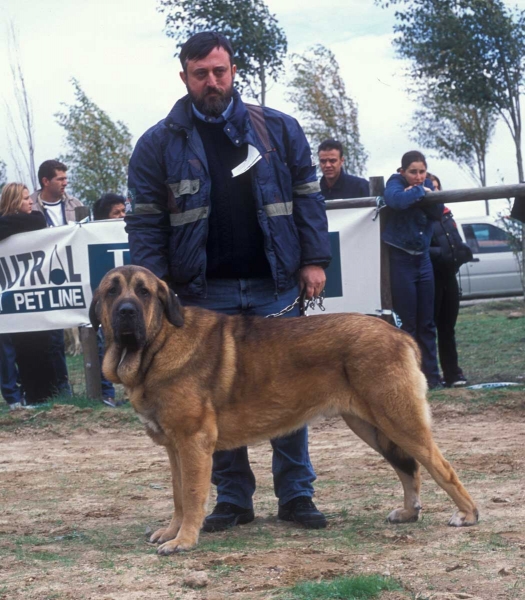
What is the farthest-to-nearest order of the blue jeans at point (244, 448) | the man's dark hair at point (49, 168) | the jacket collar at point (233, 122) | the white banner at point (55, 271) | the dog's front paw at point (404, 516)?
the man's dark hair at point (49, 168), the white banner at point (55, 271), the blue jeans at point (244, 448), the jacket collar at point (233, 122), the dog's front paw at point (404, 516)

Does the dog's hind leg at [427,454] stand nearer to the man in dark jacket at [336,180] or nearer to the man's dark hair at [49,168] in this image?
the man in dark jacket at [336,180]

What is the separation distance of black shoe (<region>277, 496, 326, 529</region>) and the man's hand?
3.88ft

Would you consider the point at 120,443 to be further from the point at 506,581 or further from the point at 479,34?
the point at 479,34

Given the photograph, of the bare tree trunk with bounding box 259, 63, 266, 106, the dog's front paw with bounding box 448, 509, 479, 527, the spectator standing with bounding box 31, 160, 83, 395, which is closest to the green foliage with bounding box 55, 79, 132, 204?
the bare tree trunk with bounding box 259, 63, 266, 106

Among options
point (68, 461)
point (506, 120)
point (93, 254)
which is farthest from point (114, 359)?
point (506, 120)

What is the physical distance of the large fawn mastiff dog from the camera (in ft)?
15.5

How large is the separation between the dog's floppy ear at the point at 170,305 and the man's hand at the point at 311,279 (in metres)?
0.88

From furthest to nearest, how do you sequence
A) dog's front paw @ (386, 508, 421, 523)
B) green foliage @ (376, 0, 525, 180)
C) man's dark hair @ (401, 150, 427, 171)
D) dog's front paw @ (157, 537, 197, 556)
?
1. green foliage @ (376, 0, 525, 180)
2. man's dark hair @ (401, 150, 427, 171)
3. dog's front paw @ (386, 508, 421, 523)
4. dog's front paw @ (157, 537, 197, 556)

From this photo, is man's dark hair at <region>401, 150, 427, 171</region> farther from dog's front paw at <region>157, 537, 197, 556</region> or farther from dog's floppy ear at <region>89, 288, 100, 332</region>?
dog's front paw at <region>157, 537, 197, 556</region>

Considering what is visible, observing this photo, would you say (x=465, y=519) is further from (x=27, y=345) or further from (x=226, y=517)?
(x=27, y=345)

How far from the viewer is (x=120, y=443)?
7.97 metres

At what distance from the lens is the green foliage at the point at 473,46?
62.5 ft

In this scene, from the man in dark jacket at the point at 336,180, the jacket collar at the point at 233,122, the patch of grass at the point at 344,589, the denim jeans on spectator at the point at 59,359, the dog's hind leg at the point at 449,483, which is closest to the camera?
the patch of grass at the point at 344,589

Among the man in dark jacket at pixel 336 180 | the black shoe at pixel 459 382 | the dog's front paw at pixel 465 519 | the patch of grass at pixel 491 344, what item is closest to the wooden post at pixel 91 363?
the man in dark jacket at pixel 336 180
